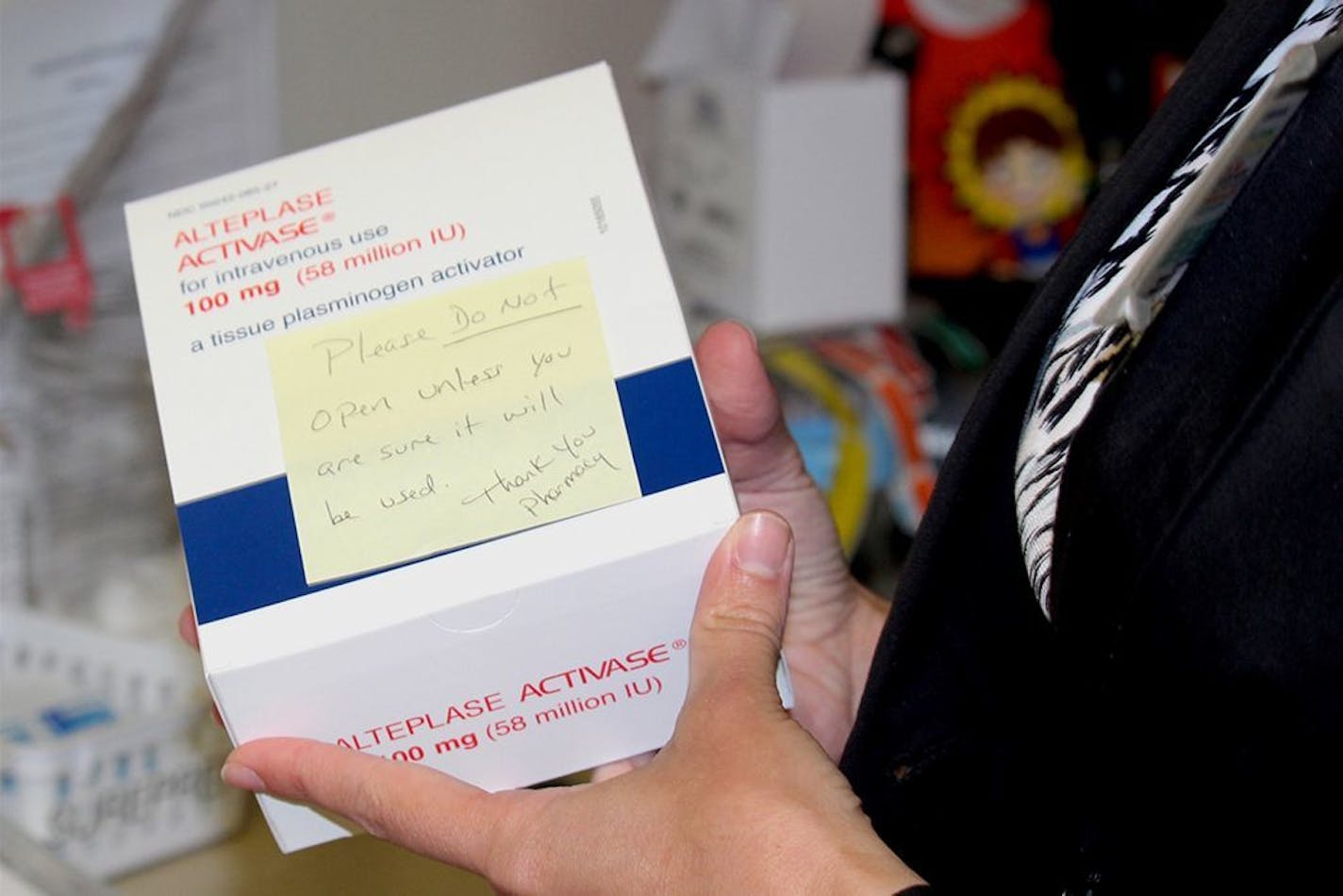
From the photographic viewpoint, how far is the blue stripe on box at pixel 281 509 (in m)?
0.56

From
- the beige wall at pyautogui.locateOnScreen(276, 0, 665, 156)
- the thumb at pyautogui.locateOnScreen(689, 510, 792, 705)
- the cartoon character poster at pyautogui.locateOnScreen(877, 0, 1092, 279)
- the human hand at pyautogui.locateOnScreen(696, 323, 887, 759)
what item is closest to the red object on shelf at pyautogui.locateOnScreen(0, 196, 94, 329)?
the beige wall at pyautogui.locateOnScreen(276, 0, 665, 156)

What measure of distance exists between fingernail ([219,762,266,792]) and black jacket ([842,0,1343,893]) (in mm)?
298

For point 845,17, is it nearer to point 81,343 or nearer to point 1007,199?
point 1007,199

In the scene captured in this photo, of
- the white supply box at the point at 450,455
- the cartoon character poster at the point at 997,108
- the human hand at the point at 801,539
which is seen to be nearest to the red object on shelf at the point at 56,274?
the white supply box at the point at 450,455

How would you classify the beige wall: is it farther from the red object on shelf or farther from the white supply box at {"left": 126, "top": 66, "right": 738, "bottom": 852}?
the white supply box at {"left": 126, "top": 66, "right": 738, "bottom": 852}

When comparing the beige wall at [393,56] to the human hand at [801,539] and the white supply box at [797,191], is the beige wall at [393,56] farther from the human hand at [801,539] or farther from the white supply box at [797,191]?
the human hand at [801,539]

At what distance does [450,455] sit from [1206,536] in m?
0.31

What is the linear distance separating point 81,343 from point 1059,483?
0.89 m

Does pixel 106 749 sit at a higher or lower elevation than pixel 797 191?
lower

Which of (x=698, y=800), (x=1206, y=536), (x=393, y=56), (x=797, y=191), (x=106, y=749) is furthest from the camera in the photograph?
(x=797, y=191)

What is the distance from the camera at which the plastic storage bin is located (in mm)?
951

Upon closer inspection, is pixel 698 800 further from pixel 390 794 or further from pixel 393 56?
pixel 393 56

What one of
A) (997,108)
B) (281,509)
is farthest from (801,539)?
(997,108)

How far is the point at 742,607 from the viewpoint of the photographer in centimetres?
55
